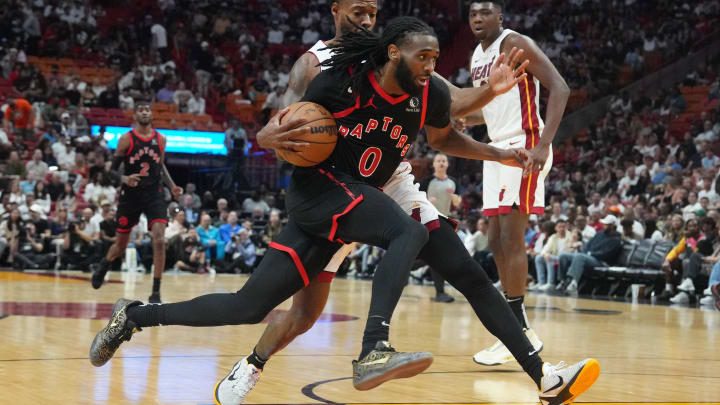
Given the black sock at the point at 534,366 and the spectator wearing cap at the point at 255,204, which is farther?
the spectator wearing cap at the point at 255,204

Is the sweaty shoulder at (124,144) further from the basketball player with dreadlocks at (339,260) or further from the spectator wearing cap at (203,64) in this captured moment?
the spectator wearing cap at (203,64)

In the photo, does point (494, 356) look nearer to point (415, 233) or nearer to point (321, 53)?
point (415, 233)

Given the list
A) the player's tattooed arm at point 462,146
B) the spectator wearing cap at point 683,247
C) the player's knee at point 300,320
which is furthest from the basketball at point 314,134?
the spectator wearing cap at point 683,247

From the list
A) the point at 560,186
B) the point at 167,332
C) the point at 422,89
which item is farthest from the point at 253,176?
the point at 422,89

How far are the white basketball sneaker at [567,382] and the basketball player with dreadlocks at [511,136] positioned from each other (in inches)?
72.4

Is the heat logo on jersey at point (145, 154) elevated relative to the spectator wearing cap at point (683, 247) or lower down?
elevated

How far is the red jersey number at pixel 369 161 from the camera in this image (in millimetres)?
3975

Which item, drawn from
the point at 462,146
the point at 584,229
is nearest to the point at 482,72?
the point at 462,146

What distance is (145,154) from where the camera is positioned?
9758mm

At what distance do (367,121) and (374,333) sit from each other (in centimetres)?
92

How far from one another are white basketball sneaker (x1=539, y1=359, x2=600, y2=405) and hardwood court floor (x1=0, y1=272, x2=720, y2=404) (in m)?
0.50

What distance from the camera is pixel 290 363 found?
545cm

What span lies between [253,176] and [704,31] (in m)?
13.1

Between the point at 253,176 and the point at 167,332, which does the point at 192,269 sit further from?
the point at 167,332
